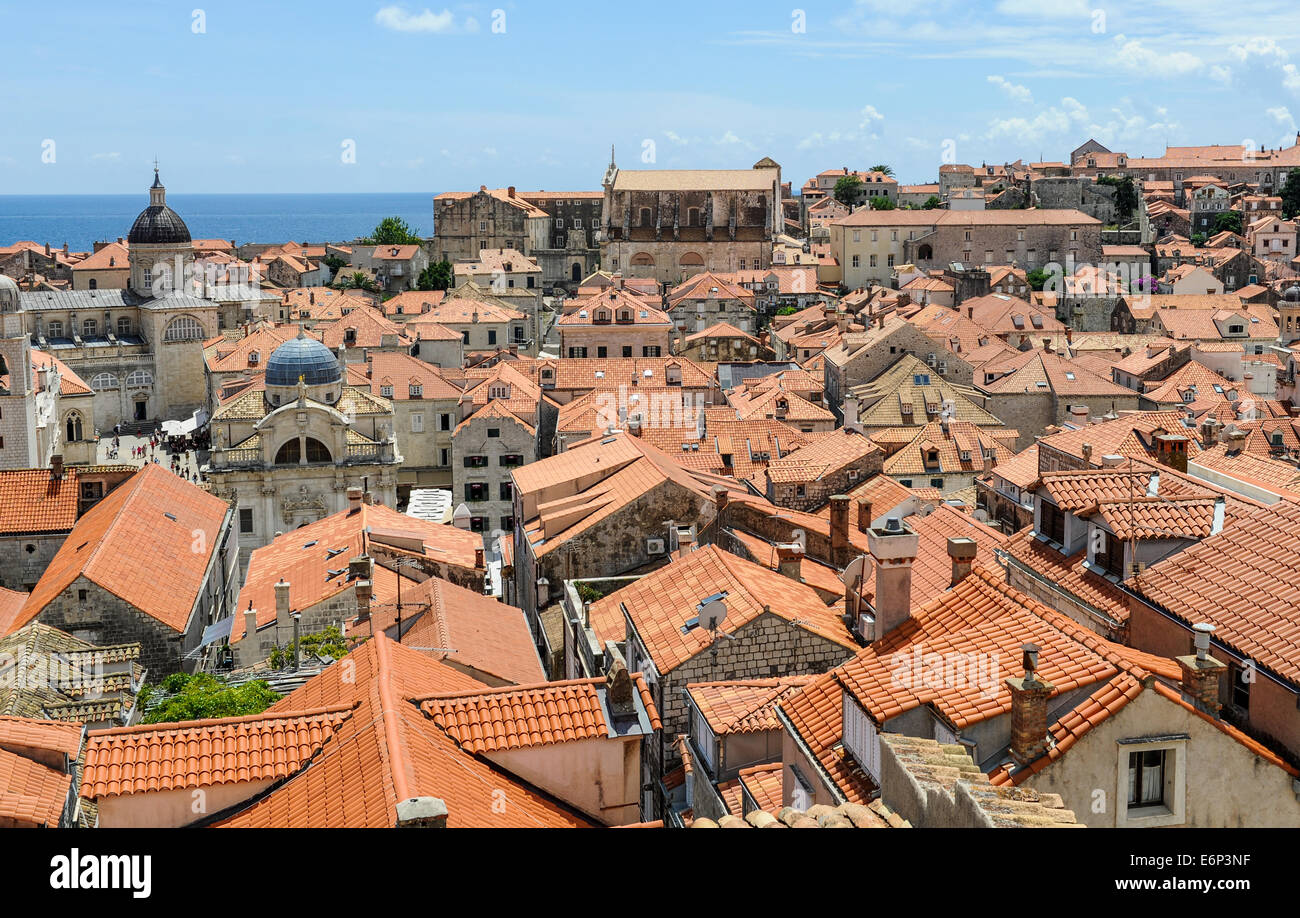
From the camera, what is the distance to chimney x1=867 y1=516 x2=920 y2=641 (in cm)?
1336

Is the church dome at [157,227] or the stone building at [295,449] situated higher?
the church dome at [157,227]

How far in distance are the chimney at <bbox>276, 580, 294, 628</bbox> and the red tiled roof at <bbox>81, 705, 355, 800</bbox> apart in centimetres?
1149

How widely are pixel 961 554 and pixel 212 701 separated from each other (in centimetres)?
996

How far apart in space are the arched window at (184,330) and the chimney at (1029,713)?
228ft

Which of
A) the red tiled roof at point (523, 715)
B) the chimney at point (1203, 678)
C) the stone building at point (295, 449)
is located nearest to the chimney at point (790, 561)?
the red tiled roof at point (523, 715)

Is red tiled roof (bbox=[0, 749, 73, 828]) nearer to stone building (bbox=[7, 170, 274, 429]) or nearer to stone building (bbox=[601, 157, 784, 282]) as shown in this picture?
stone building (bbox=[7, 170, 274, 429])

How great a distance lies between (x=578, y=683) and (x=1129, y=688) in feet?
17.6

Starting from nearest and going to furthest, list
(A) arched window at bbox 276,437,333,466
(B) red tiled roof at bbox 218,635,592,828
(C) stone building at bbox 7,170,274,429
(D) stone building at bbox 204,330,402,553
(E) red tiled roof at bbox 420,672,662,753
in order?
(B) red tiled roof at bbox 218,635,592,828 < (E) red tiled roof at bbox 420,672,662,753 < (D) stone building at bbox 204,330,402,553 < (A) arched window at bbox 276,437,333,466 < (C) stone building at bbox 7,170,274,429

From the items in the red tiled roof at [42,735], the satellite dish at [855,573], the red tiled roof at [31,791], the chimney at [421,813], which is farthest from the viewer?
the satellite dish at [855,573]

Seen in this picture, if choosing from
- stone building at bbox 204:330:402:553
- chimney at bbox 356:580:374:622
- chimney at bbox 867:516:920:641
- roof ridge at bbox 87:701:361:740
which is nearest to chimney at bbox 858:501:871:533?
chimney at bbox 356:580:374:622

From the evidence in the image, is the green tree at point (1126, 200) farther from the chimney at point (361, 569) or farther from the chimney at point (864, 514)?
the chimney at point (361, 569)

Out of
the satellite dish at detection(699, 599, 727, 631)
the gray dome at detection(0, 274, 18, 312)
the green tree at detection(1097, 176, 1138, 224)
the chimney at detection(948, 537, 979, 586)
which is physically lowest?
the satellite dish at detection(699, 599, 727, 631)

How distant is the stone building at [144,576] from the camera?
24766 mm
